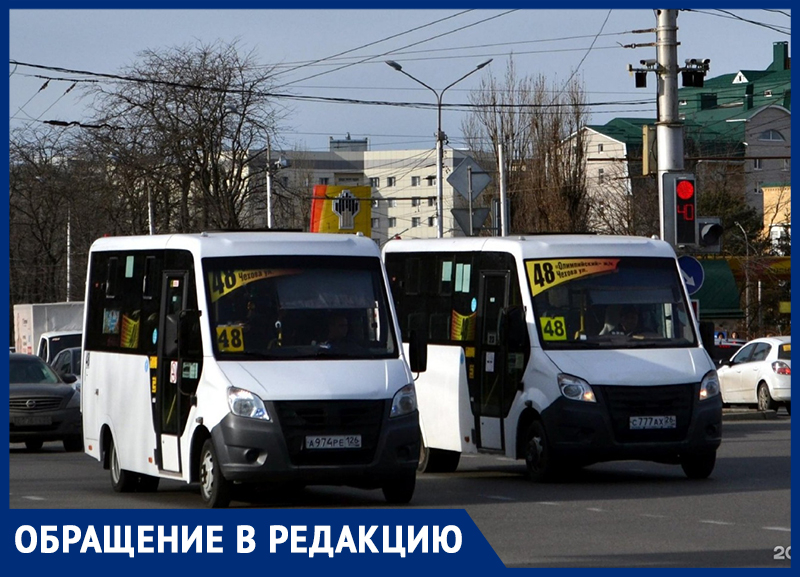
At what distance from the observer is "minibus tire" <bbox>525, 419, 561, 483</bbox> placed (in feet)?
51.0

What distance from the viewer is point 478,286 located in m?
17.0

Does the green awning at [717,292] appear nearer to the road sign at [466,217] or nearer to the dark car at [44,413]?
the road sign at [466,217]

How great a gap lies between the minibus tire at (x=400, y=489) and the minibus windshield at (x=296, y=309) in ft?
3.47

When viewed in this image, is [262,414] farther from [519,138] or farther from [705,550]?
[519,138]

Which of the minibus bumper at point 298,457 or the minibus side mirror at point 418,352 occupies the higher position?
the minibus side mirror at point 418,352

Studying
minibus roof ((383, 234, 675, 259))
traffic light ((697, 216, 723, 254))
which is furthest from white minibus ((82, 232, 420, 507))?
traffic light ((697, 216, 723, 254))

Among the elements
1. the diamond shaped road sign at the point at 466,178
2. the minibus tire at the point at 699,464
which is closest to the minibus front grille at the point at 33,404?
the minibus tire at the point at 699,464

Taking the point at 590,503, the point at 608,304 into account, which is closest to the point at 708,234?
the point at 608,304

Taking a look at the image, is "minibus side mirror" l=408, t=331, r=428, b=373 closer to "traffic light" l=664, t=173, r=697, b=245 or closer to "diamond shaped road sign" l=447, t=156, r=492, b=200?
"traffic light" l=664, t=173, r=697, b=245

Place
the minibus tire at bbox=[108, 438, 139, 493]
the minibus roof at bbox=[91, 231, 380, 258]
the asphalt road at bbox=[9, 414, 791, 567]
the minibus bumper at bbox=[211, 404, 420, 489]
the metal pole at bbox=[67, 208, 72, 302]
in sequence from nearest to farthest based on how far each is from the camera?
the asphalt road at bbox=[9, 414, 791, 567] → the minibus bumper at bbox=[211, 404, 420, 489] → the minibus roof at bbox=[91, 231, 380, 258] → the minibus tire at bbox=[108, 438, 139, 493] → the metal pole at bbox=[67, 208, 72, 302]

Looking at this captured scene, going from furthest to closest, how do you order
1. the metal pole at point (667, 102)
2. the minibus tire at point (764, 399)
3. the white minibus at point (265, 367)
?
the minibus tire at point (764, 399) < the metal pole at point (667, 102) < the white minibus at point (265, 367)

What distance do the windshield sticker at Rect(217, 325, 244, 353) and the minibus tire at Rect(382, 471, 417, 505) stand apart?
1.71m

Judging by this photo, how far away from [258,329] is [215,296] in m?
0.51

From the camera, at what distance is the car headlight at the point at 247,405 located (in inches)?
506
